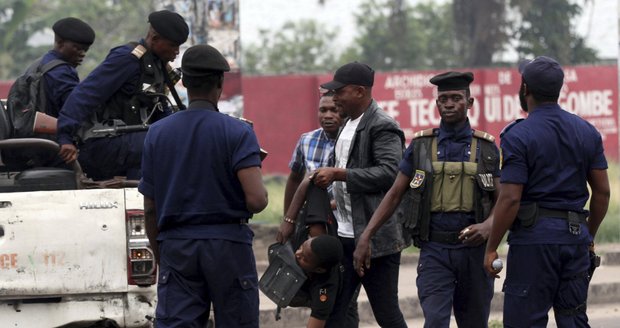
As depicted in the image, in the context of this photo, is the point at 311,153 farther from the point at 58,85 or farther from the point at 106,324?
the point at 106,324

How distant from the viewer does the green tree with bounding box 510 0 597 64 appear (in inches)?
1180

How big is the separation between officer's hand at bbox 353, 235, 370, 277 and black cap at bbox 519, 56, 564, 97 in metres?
1.26

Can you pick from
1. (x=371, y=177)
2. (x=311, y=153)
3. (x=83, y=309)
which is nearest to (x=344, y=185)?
(x=371, y=177)

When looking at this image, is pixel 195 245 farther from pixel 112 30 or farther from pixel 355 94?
pixel 112 30

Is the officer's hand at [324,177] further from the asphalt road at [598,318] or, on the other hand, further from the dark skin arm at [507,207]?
the asphalt road at [598,318]

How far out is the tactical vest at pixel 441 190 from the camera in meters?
7.06

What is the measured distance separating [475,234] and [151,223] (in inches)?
69.9

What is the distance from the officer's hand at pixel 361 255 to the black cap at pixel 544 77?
1258 millimetres

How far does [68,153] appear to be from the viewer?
7520mm

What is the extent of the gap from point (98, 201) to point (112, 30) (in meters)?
24.9

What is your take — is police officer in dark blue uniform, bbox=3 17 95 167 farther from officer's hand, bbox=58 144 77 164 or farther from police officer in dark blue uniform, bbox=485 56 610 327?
police officer in dark blue uniform, bbox=485 56 610 327

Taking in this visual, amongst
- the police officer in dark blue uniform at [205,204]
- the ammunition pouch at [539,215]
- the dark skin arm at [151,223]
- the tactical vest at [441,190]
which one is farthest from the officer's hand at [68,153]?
the ammunition pouch at [539,215]

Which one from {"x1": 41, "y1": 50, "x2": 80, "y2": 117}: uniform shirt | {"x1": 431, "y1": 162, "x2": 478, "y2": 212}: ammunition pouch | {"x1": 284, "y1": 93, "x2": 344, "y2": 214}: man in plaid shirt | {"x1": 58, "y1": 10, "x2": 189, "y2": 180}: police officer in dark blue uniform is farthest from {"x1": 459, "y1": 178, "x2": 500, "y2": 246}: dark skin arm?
{"x1": 41, "y1": 50, "x2": 80, "y2": 117}: uniform shirt

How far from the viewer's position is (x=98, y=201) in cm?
672
